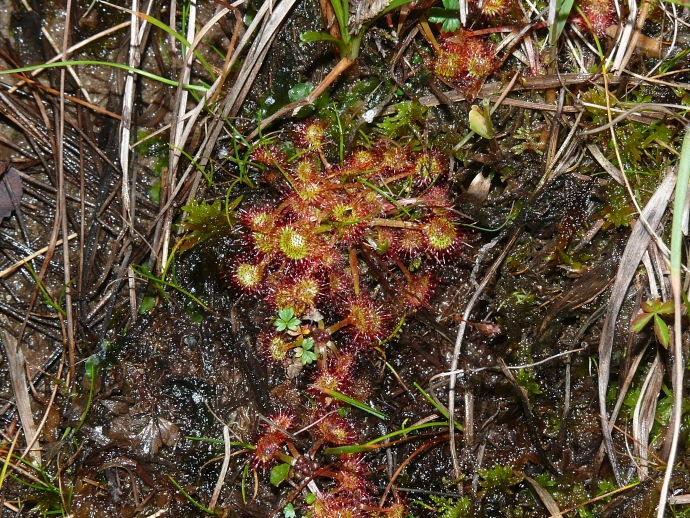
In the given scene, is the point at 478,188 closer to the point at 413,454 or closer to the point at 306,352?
the point at 306,352

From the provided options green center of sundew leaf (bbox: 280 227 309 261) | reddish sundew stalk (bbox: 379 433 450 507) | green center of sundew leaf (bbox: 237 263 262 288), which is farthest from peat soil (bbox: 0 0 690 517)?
green center of sundew leaf (bbox: 280 227 309 261)

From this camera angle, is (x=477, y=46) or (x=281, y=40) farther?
(x=281, y=40)

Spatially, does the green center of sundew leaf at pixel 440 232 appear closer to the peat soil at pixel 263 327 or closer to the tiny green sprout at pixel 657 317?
the peat soil at pixel 263 327

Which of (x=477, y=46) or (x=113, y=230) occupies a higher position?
(x=477, y=46)

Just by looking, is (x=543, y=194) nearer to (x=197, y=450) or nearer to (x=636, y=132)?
(x=636, y=132)

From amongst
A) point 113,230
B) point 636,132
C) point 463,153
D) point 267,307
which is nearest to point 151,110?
point 113,230

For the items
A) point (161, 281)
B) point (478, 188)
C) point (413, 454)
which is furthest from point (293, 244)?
point (413, 454)
